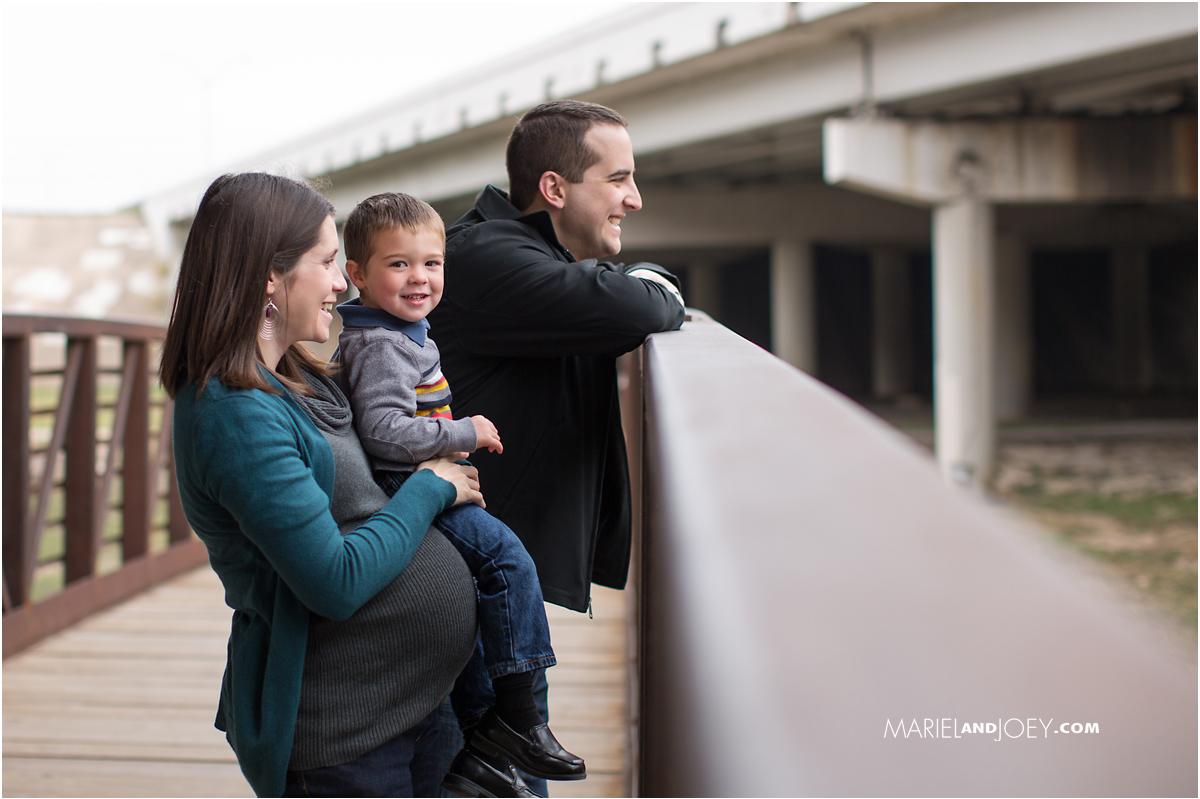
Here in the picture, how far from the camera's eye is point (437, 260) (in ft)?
6.25

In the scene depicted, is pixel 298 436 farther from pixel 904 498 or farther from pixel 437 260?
pixel 904 498

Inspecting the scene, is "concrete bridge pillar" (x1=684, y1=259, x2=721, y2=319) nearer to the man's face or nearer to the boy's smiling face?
the man's face

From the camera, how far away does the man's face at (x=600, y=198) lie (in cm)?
239

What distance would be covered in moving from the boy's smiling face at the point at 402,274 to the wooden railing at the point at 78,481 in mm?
2738

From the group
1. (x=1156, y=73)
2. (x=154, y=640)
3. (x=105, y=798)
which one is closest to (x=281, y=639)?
(x=105, y=798)

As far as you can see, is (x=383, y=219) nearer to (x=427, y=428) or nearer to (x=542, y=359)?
(x=427, y=428)

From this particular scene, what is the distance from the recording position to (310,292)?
60.9 inches

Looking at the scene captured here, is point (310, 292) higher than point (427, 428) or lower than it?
higher

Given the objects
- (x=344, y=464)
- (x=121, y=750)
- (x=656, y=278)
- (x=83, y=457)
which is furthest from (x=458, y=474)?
(x=83, y=457)

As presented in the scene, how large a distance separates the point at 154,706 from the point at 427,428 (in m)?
2.62

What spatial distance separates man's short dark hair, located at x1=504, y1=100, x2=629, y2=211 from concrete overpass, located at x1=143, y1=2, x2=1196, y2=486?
19.9 feet

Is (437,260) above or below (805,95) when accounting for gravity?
below

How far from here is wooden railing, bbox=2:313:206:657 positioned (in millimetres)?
4000

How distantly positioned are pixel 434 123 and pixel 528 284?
57.3 feet
